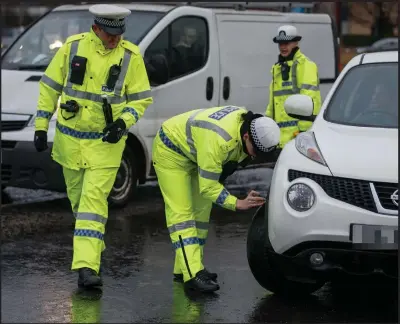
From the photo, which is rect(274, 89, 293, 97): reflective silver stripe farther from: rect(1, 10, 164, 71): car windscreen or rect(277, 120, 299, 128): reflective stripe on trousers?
rect(1, 10, 164, 71): car windscreen

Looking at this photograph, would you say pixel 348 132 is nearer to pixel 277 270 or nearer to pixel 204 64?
pixel 277 270

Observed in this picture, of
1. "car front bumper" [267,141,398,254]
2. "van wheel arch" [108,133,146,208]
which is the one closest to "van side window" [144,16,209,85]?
"van wheel arch" [108,133,146,208]

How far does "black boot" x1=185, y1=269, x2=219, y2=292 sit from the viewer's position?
22.1 ft

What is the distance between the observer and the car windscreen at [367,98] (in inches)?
281

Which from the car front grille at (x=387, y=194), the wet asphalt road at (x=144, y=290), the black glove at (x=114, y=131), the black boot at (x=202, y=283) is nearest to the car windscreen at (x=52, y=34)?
the wet asphalt road at (x=144, y=290)

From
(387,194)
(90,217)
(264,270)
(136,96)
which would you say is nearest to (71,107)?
(136,96)

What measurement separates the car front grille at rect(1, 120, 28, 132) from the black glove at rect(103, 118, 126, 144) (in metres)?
3.17

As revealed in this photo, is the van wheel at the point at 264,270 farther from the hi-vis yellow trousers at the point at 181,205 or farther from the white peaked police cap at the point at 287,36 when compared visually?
the white peaked police cap at the point at 287,36

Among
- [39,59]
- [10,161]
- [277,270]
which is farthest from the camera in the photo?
[39,59]

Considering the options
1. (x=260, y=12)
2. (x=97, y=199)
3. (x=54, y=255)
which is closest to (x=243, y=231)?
(x=54, y=255)

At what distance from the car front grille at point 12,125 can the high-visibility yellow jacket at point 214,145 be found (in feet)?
11.6

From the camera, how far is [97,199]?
22.9 ft

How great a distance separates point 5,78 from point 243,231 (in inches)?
117

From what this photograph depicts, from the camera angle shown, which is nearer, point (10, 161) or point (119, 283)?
point (119, 283)
